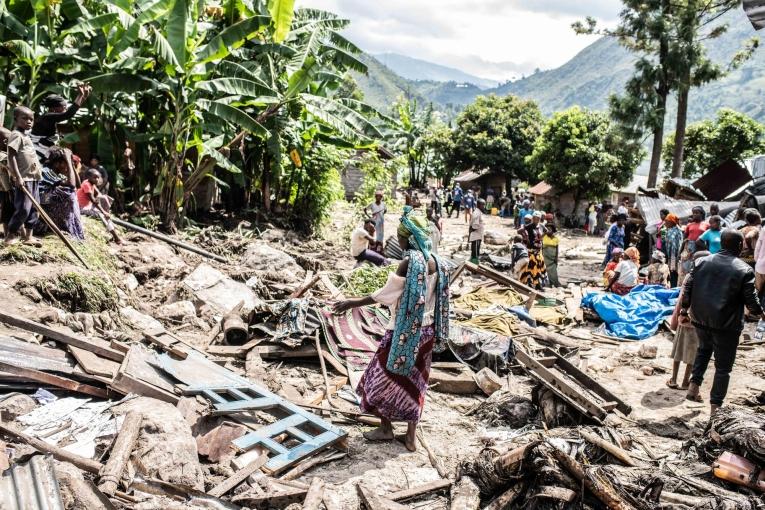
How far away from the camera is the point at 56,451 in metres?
3.60

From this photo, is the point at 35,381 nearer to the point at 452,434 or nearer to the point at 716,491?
the point at 452,434

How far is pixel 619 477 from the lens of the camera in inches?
159

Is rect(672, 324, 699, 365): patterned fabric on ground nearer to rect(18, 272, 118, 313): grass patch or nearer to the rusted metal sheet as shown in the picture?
rect(18, 272, 118, 313): grass patch

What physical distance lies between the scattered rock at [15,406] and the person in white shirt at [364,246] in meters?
5.65

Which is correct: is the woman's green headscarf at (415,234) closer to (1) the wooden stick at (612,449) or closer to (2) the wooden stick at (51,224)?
(1) the wooden stick at (612,449)

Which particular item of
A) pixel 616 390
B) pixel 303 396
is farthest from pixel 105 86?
pixel 616 390

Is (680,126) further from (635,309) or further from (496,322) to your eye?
(496,322)

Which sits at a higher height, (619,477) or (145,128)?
(145,128)

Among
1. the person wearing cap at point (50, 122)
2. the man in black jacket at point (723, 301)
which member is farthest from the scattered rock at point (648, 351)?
the person wearing cap at point (50, 122)

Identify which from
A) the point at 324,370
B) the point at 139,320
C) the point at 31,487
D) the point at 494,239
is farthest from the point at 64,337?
the point at 494,239

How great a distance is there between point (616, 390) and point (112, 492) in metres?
5.49

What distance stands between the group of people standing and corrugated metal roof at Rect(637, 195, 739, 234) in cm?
1136

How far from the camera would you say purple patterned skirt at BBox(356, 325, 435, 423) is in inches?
187

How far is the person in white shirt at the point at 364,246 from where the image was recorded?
9.38 metres
